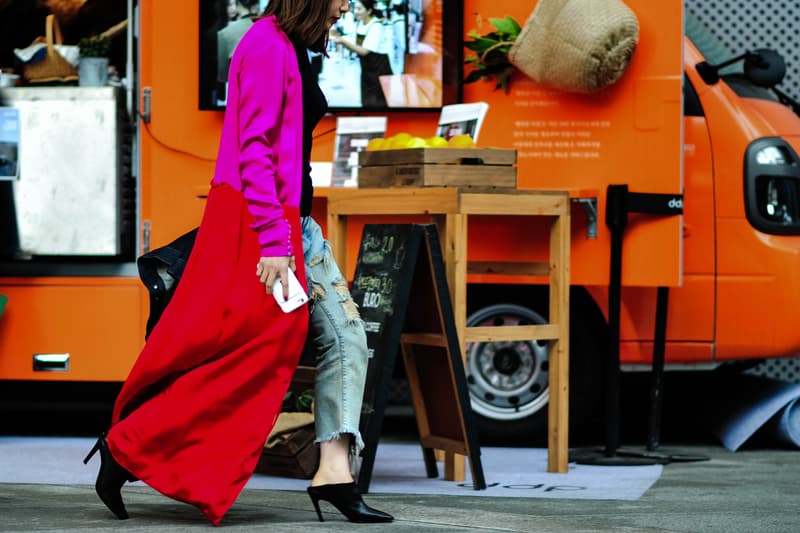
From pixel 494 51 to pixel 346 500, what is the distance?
9.55ft

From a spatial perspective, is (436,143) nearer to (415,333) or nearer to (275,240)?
(415,333)

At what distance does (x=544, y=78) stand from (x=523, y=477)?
179 centimetres

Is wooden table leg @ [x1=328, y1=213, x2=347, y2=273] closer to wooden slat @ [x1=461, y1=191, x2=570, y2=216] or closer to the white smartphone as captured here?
wooden slat @ [x1=461, y1=191, x2=570, y2=216]

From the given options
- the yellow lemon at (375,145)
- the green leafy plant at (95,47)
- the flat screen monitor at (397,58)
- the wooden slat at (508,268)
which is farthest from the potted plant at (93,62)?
the wooden slat at (508,268)

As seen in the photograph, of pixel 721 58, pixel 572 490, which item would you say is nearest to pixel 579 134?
pixel 721 58

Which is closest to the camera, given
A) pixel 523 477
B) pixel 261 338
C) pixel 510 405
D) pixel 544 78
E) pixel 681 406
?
pixel 261 338

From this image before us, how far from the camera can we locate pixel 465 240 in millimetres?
5691

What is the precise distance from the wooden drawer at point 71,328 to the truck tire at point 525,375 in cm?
162

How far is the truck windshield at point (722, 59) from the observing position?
7.23m

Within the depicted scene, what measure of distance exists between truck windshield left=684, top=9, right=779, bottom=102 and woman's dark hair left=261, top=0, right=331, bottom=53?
10.7ft

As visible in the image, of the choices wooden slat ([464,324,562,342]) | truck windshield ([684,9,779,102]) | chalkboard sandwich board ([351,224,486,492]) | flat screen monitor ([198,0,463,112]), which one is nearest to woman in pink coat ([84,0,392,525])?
chalkboard sandwich board ([351,224,486,492])

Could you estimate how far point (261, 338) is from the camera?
14.3 ft

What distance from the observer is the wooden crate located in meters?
5.69

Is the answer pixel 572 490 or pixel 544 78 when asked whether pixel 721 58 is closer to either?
pixel 544 78
